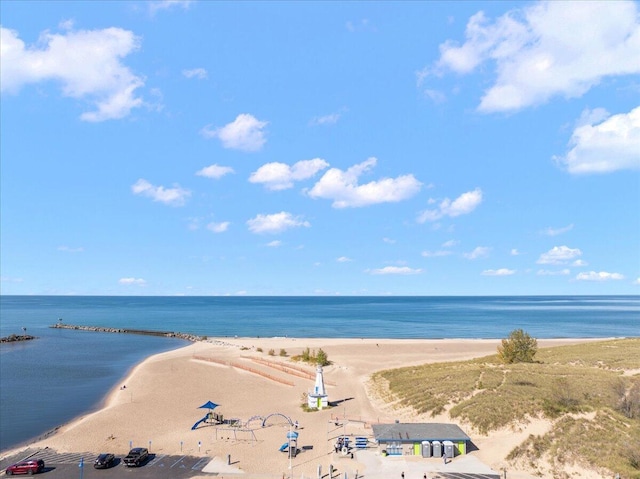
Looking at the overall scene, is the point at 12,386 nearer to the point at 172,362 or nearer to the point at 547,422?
the point at 172,362

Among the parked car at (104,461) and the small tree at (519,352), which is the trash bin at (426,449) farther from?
Result: the small tree at (519,352)

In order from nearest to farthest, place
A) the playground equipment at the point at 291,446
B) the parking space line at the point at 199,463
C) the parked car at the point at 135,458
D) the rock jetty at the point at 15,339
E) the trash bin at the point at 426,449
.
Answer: the parking space line at the point at 199,463 < the parked car at the point at 135,458 < the trash bin at the point at 426,449 < the playground equipment at the point at 291,446 < the rock jetty at the point at 15,339

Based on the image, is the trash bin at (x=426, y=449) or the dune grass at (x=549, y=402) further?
the trash bin at (x=426, y=449)

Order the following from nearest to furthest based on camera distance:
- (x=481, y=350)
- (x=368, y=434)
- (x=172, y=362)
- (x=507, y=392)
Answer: (x=368, y=434)
(x=507, y=392)
(x=172, y=362)
(x=481, y=350)

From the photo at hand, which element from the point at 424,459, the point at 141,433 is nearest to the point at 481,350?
the point at 424,459

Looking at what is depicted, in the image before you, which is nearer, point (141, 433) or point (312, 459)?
point (312, 459)

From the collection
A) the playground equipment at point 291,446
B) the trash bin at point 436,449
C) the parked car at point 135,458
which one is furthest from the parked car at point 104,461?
the trash bin at point 436,449

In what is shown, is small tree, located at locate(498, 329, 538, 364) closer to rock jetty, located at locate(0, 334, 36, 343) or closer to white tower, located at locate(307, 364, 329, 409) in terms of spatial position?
white tower, located at locate(307, 364, 329, 409)
